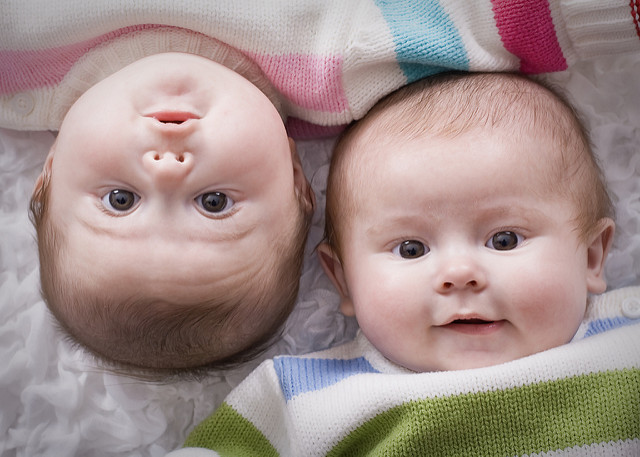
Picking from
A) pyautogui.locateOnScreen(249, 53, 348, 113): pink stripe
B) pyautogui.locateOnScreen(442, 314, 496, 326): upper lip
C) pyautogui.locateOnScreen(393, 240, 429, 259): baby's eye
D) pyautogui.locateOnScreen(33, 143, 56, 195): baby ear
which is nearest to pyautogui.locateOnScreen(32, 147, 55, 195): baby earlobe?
pyautogui.locateOnScreen(33, 143, 56, 195): baby ear

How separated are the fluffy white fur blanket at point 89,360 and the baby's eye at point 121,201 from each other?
40 centimetres

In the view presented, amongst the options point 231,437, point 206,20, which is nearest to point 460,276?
point 231,437

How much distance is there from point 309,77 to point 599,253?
0.65 m

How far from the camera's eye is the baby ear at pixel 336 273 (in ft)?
5.09

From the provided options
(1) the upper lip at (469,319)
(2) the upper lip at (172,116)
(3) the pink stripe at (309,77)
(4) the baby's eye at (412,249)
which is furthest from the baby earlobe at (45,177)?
(1) the upper lip at (469,319)

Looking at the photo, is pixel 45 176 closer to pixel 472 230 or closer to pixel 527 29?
pixel 472 230

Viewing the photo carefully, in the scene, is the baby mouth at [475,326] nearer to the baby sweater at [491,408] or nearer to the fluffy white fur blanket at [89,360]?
the baby sweater at [491,408]

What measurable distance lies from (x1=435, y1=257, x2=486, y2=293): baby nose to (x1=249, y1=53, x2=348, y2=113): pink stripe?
406 millimetres

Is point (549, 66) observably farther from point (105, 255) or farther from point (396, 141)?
point (105, 255)

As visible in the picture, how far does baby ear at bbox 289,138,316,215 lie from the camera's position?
1.51m

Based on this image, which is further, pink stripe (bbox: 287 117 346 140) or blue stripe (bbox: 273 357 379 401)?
pink stripe (bbox: 287 117 346 140)

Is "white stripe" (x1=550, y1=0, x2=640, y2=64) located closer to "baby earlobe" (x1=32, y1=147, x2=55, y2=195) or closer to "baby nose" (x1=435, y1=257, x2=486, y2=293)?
"baby nose" (x1=435, y1=257, x2=486, y2=293)

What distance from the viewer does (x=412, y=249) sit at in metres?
1.40

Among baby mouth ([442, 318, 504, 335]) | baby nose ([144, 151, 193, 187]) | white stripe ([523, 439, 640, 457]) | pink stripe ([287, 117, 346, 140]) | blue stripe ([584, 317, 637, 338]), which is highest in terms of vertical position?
baby nose ([144, 151, 193, 187])
